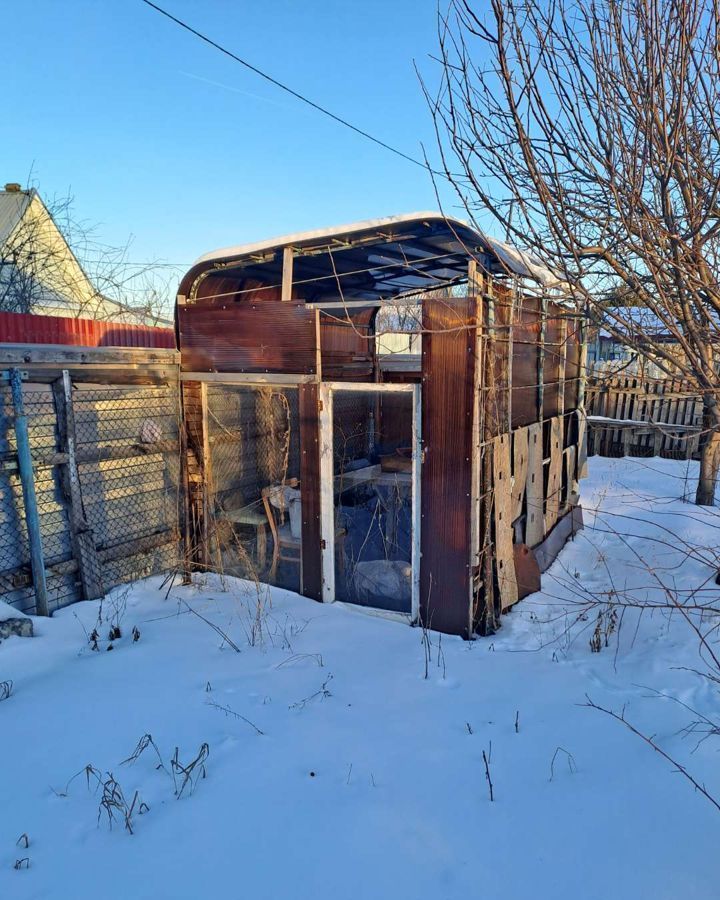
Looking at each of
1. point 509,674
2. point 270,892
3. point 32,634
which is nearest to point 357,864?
point 270,892

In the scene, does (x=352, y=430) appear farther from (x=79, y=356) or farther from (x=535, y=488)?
(x=79, y=356)

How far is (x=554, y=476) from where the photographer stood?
7734 millimetres

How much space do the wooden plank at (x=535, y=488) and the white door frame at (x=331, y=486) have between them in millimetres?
1839

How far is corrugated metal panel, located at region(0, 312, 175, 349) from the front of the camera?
31.8 ft

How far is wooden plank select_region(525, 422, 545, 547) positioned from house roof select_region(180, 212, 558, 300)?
1.83m

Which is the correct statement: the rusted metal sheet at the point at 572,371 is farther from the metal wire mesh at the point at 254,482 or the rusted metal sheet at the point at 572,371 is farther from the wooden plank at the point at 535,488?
the metal wire mesh at the point at 254,482

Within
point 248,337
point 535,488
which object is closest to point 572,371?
point 535,488

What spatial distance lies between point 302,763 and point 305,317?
385 cm

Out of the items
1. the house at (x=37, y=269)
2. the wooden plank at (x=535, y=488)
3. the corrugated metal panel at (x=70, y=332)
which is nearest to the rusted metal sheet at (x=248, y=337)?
the wooden plank at (x=535, y=488)

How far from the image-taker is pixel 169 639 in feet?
16.5

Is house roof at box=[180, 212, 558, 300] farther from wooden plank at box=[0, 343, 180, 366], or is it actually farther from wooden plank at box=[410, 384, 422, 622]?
wooden plank at box=[410, 384, 422, 622]

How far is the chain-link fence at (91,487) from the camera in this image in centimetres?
502

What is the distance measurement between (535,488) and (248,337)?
3792 mm

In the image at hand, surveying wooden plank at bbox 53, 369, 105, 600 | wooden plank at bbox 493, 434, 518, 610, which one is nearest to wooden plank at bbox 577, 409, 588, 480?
wooden plank at bbox 493, 434, 518, 610
